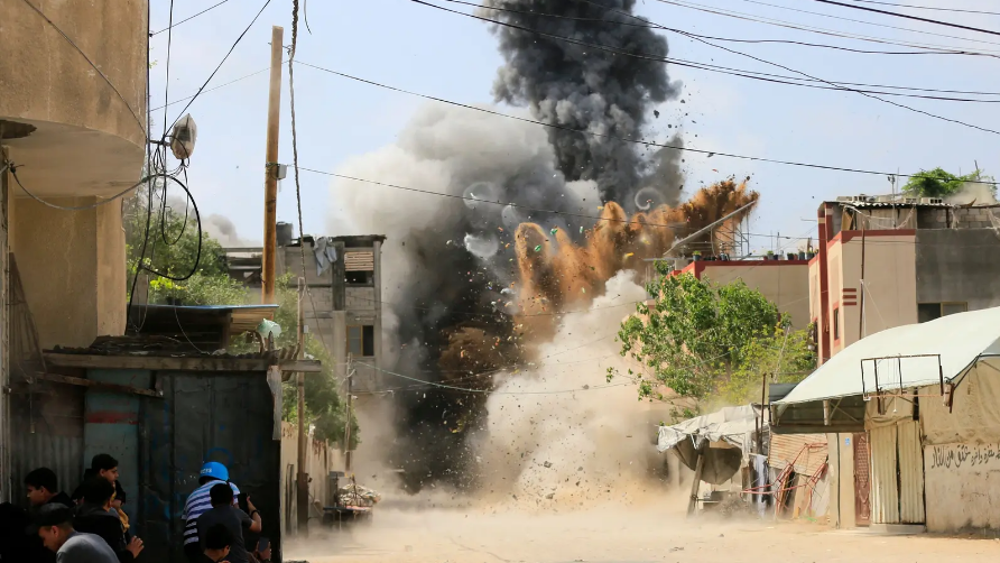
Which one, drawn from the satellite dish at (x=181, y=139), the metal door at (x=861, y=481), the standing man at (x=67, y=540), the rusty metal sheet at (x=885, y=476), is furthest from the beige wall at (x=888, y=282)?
the standing man at (x=67, y=540)

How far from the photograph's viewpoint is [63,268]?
579 inches

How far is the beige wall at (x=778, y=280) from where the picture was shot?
1854 inches

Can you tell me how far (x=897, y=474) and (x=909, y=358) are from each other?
193 inches

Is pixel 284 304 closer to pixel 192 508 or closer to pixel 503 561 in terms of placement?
pixel 503 561

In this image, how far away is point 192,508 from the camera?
401 inches

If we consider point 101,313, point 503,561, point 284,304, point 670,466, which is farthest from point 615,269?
point 101,313

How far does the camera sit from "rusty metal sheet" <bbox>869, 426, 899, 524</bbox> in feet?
75.0

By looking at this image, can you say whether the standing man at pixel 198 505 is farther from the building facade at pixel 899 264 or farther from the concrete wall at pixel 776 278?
the concrete wall at pixel 776 278

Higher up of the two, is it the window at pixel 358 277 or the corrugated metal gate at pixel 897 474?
the window at pixel 358 277

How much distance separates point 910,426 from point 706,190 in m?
38.8

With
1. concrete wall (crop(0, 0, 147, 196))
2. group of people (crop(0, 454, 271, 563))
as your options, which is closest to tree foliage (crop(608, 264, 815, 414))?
concrete wall (crop(0, 0, 147, 196))

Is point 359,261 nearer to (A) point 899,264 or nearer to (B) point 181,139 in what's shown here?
(A) point 899,264

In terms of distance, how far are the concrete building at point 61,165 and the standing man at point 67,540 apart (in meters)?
4.73

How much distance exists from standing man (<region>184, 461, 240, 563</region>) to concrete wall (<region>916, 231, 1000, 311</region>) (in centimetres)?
2779
